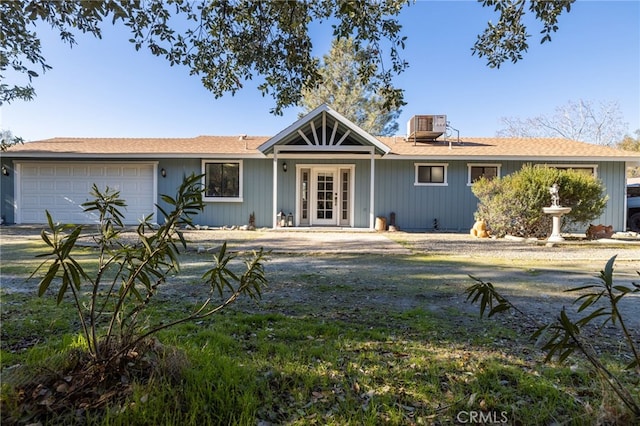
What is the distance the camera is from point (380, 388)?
6.63 feet

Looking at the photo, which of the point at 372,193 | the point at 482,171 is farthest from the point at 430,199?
the point at 372,193

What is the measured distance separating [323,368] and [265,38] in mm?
3494

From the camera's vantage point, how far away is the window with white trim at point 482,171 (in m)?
12.8

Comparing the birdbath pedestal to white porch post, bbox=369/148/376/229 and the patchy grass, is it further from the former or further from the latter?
the patchy grass

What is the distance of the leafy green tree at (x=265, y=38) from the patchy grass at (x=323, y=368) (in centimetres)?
247

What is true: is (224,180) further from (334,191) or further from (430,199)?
(430,199)

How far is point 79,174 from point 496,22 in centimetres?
1441

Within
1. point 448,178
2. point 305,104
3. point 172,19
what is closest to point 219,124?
point 305,104

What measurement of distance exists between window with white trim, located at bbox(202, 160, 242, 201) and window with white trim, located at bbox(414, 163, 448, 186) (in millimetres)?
6888

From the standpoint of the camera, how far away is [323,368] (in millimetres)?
2232

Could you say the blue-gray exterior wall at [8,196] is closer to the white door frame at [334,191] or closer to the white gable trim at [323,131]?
the white gable trim at [323,131]

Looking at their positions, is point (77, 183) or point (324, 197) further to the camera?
point (324, 197)

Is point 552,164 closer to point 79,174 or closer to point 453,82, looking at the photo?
point 453,82

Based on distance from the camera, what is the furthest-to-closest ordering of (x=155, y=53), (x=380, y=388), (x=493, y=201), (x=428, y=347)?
(x=493, y=201) < (x=155, y=53) < (x=428, y=347) < (x=380, y=388)
